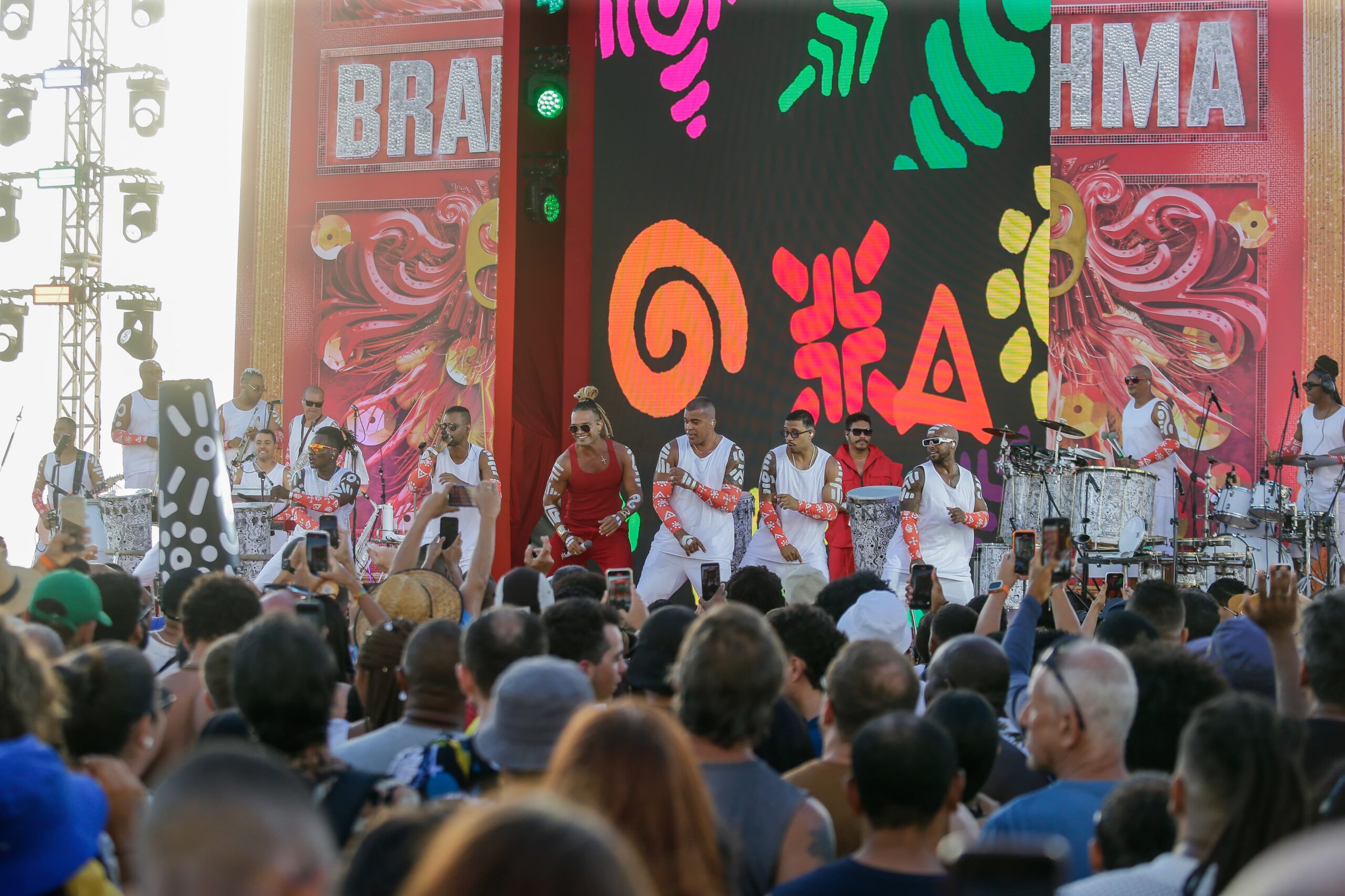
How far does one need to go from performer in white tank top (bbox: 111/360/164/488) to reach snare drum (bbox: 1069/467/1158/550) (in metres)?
8.86

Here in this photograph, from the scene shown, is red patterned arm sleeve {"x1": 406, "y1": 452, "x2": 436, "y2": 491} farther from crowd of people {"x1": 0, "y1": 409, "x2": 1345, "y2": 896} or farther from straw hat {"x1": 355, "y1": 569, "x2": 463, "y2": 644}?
crowd of people {"x1": 0, "y1": 409, "x2": 1345, "y2": 896}

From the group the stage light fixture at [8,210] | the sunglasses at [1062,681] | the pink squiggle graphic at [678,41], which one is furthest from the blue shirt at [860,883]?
the stage light fixture at [8,210]

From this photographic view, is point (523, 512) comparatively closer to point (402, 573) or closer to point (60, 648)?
point (402, 573)

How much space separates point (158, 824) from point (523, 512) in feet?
36.1

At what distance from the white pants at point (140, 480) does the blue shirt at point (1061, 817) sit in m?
12.9

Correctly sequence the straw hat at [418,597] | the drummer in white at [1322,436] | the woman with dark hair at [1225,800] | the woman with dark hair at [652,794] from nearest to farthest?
the woman with dark hair at [652,794]
the woman with dark hair at [1225,800]
the straw hat at [418,597]
the drummer in white at [1322,436]

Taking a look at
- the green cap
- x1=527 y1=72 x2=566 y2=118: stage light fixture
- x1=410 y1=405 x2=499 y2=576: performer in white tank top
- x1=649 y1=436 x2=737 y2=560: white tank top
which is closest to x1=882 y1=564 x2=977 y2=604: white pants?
x1=649 y1=436 x2=737 y2=560: white tank top

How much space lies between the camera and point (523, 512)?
12.3 m

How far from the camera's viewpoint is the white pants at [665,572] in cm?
1131

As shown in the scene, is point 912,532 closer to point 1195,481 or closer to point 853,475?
point 853,475

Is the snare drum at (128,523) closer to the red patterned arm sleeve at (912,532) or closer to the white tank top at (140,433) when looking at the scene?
the white tank top at (140,433)

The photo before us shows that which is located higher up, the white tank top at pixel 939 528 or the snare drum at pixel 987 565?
the white tank top at pixel 939 528

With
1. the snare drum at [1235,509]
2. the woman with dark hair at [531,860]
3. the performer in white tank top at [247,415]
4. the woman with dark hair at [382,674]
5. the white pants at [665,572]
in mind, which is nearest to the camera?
the woman with dark hair at [531,860]

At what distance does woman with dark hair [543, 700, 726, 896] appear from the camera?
6.42ft
